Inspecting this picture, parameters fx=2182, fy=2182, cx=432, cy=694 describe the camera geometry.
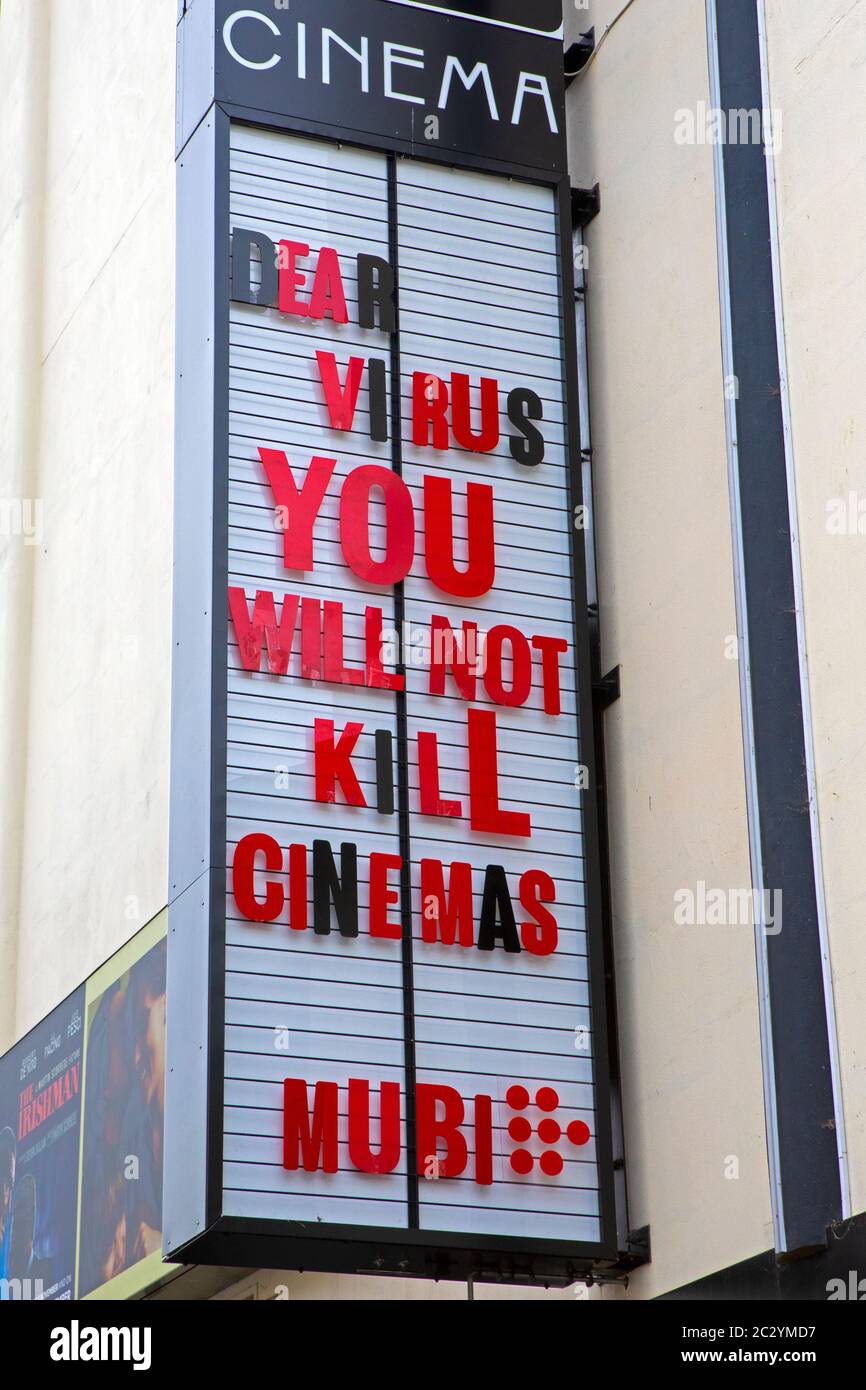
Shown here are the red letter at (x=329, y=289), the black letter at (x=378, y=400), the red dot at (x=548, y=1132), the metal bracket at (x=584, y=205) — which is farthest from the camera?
the metal bracket at (x=584, y=205)

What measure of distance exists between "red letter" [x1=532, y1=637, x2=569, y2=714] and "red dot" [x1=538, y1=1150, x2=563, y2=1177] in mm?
2091

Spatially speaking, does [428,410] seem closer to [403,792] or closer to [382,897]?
[403,792]

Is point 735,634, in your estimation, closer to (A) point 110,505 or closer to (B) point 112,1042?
Answer: (B) point 112,1042

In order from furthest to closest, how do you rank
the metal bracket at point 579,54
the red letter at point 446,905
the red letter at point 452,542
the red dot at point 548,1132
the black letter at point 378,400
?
1. the metal bracket at point 579,54
2. the black letter at point 378,400
3. the red letter at point 452,542
4. the red letter at point 446,905
5. the red dot at point 548,1132

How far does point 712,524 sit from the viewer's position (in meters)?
9.98

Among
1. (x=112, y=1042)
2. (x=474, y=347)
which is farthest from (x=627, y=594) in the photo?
(x=112, y=1042)

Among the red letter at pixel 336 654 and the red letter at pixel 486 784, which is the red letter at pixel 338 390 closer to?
the red letter at pixel 336 654

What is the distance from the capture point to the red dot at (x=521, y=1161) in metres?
9.43

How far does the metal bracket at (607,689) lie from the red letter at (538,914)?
3.42ft

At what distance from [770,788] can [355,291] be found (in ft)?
11.0

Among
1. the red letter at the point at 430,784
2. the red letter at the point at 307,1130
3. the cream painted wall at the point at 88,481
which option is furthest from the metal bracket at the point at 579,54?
the red letter at the point at 307,1130

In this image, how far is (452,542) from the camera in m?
10.4

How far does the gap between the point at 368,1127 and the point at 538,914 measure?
1320 millimetres

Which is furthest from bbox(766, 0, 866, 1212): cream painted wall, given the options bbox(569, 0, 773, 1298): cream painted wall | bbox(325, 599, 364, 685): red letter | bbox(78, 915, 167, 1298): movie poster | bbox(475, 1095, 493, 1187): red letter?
bbox(78, 915, 167, 1298): movie poster
